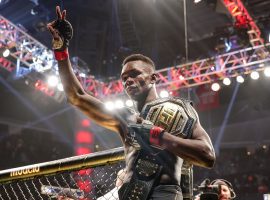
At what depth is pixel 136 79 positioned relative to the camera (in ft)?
6.94

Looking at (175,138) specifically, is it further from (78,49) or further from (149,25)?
(78,49)

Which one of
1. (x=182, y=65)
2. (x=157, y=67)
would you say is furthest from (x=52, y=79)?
(x=157, y=67)

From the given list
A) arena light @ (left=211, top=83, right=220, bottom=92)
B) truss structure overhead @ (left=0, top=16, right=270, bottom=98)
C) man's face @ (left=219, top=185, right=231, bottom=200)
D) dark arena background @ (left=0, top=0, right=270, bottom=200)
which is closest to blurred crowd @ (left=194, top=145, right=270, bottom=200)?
dark arena background @ (left=0, top=0, right=270, bottom=200)

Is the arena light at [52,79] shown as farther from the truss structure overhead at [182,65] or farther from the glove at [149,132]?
the glove at [149,132]

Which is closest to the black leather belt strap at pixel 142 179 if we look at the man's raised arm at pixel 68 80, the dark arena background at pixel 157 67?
the man's raised arm at pixel 68 80

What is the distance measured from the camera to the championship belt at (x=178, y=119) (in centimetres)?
186

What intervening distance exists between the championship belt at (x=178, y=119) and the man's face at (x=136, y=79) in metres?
0.19

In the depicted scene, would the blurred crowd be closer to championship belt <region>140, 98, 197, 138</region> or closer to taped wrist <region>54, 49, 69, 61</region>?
championship belt <region>140, 98, 197, 138</region>

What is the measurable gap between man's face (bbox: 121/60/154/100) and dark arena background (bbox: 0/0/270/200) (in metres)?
7.97

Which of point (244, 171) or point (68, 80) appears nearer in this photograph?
point (68, 80)

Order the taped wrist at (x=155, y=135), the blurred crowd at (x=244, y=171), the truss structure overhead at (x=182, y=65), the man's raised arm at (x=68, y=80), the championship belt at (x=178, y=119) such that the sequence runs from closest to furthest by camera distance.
Answer: 1. the taped wrist at (x=155, y=135)
2. the championship belt at (x=178, y=119)
3. the man's raised arm at (x=68, y=80)
4. the truss structure overhead at (x=182, y=65)
5. the blurred crowd at (x=244, y=171)

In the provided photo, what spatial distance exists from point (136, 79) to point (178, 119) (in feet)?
1.27

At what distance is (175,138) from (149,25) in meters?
15.4

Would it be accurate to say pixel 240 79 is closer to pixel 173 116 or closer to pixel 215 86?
pixel 215 86
